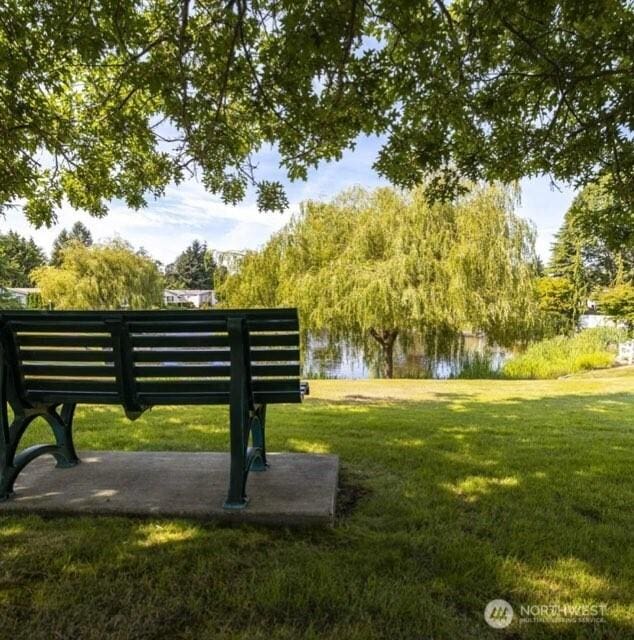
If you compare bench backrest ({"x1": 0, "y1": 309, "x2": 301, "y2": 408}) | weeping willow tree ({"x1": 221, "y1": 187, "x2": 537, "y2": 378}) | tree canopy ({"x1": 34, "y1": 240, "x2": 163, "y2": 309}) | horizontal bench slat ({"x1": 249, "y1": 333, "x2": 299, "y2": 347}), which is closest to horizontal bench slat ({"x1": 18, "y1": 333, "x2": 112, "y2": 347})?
bench backrest ({"x1": 0, "y1": 309, "x2": 301, "y2": 408})

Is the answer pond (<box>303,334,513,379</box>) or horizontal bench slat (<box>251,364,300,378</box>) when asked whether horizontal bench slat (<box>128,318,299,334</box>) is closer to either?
horizontal bench slat (<box>251,364,300,378</box>)

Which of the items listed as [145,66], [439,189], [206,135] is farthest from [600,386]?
[145,66]

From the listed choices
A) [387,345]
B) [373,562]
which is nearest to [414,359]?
[387,345]

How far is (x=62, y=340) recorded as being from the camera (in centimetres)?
232

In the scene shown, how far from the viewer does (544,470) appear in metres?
2.90

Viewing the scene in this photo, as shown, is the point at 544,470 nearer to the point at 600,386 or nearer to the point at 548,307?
the point at 600,386

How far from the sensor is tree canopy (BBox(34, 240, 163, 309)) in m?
20.8

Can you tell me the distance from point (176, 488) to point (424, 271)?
1037cm

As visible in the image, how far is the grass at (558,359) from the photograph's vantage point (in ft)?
44.1

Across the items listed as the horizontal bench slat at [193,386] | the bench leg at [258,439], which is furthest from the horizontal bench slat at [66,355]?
the bench leg at [258,439]

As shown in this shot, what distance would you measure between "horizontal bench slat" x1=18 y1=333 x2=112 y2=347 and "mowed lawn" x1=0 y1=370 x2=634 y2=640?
82 centimetres

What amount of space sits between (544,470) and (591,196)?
274 centimetres

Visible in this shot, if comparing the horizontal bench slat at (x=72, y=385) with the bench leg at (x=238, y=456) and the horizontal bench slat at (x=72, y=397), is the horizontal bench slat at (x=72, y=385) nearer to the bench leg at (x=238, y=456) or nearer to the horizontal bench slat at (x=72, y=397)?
the horizontal bench slat at (x=72, y=397)

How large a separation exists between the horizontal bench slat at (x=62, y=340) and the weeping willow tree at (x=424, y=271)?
390 inches
